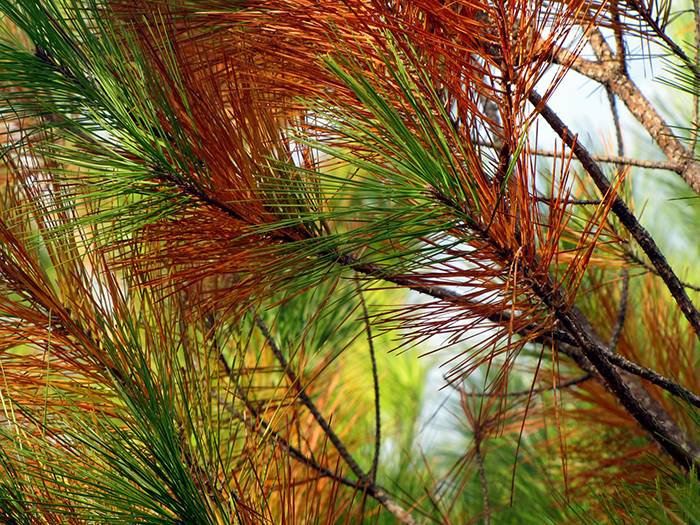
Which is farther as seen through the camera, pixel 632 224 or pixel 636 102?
pixel 636 102

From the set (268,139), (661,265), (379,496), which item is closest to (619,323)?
(661,265)

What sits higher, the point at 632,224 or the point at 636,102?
the point at 636,102

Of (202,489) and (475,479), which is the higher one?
(202,489)

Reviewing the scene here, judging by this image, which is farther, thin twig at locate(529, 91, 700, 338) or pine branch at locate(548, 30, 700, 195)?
pine branch at locate(548, 30, 700, 195)

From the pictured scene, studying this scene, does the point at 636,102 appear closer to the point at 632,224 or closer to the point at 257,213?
the point at 632,224

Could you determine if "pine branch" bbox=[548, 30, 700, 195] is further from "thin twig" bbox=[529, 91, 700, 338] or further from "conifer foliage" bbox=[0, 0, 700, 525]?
"thin twig" bbox=[529, 91, 700, 338]

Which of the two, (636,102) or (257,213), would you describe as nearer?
(257,213)

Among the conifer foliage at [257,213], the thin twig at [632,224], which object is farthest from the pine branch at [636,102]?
the thin twig at [632,224]

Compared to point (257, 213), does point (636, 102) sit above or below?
above

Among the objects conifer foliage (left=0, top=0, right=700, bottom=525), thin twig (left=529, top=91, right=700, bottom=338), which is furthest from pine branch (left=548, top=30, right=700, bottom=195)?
thin twig (left=529, top=91, right=700, bottom=338)

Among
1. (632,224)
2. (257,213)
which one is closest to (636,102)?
(632,224)

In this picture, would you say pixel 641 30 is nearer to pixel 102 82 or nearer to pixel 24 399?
pixel 102 82

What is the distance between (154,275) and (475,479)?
119 cm

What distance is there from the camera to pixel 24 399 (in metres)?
0.54
